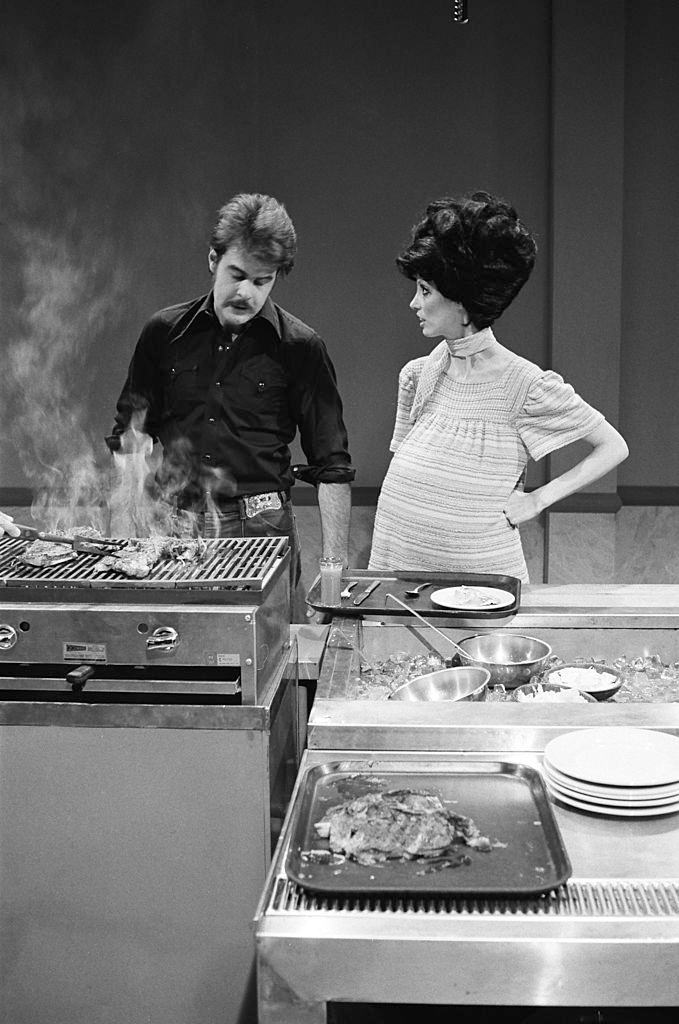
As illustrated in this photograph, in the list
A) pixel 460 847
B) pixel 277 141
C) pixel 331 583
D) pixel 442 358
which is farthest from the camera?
pixel 277 141

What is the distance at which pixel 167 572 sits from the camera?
224cm

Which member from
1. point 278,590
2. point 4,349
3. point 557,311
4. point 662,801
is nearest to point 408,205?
point 557,311

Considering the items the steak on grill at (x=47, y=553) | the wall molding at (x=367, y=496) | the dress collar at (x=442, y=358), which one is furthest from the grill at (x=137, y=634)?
the wall molding at (x=367, y=496)

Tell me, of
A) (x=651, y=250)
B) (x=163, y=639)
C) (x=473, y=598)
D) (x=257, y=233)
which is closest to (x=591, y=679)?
(x=473, y=598)

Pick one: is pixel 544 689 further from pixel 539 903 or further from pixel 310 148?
pixel 310 148

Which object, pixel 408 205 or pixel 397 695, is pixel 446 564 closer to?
pixel 397 695

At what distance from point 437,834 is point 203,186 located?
386 centimetres

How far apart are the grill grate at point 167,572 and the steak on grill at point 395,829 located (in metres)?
0.64

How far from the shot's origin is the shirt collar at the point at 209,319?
11.8ft

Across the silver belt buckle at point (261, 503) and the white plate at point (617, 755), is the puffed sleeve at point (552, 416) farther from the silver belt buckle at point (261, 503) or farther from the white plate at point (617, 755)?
the white plate at point (617, 755)

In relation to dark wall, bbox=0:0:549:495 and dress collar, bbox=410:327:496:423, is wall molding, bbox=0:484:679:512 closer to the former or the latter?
dark wall, bbox=0:0:549:495

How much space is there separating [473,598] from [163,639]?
87cm

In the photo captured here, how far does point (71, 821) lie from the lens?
2.11 m

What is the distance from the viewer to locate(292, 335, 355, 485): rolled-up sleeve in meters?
3.62
